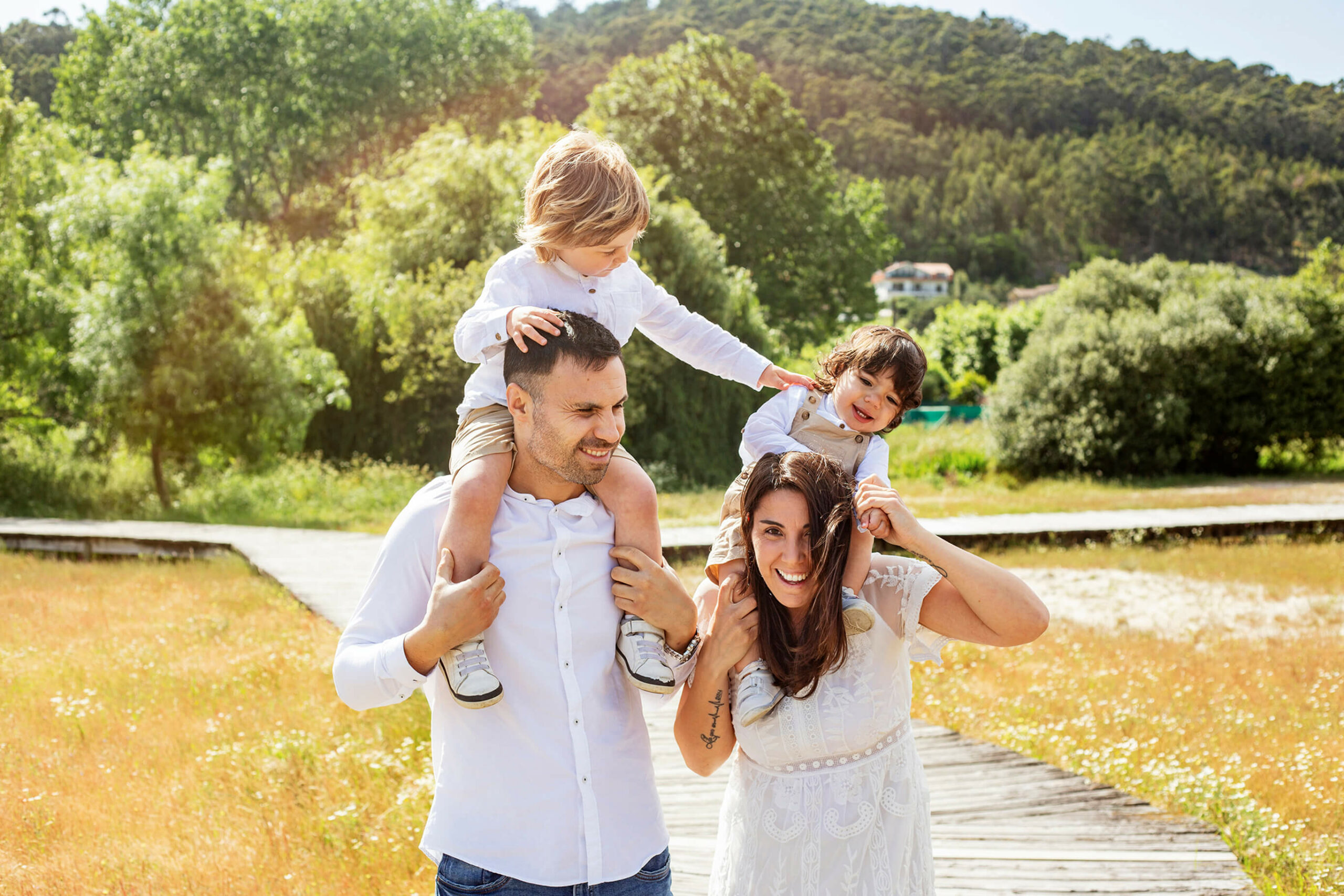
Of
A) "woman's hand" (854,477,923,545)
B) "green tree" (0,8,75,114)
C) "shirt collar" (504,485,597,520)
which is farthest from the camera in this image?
"green tree" (0,8,75,114)

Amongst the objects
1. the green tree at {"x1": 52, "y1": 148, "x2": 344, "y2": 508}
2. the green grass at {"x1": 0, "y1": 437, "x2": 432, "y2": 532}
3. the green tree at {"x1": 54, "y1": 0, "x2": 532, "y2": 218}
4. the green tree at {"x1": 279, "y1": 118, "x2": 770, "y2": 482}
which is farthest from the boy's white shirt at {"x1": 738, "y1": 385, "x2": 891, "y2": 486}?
the green tree at {"x1": 54, "y1": 0, "x2": 532, "y2": 218}

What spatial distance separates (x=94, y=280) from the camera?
18.7 meters

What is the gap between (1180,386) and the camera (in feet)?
89.4

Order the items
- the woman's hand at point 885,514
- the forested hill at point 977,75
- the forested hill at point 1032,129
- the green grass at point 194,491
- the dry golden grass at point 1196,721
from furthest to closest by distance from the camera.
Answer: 1. the forested hill at point 977,75
2. the forested hill at point 1032,129
3. the green grass at point 194,491
4. the dry golden grass at point 1196,721
5. the woman's hand at point 885,514

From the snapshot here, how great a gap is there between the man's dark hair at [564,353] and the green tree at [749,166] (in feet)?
110

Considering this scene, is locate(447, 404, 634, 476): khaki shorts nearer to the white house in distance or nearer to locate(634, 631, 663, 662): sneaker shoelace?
locate(634, 631, 663, 662): sneaker shoelace

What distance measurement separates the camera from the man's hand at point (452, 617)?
2123 mm

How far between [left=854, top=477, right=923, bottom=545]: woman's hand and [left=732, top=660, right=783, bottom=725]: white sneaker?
44 cm

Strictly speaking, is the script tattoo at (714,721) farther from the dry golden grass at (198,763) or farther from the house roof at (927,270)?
the house roof at (927,270)

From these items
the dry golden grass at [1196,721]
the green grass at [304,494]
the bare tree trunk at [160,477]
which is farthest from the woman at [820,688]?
the bare tree trunk at [160,477]

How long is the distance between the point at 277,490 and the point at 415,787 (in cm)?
1591

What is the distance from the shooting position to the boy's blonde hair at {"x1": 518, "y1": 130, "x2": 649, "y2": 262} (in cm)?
275

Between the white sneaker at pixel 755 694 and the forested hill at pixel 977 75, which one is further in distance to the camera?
the forested hill at pixel 977 75

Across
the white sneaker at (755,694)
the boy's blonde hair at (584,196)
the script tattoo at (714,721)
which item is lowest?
the script tattoo at (714,721)
